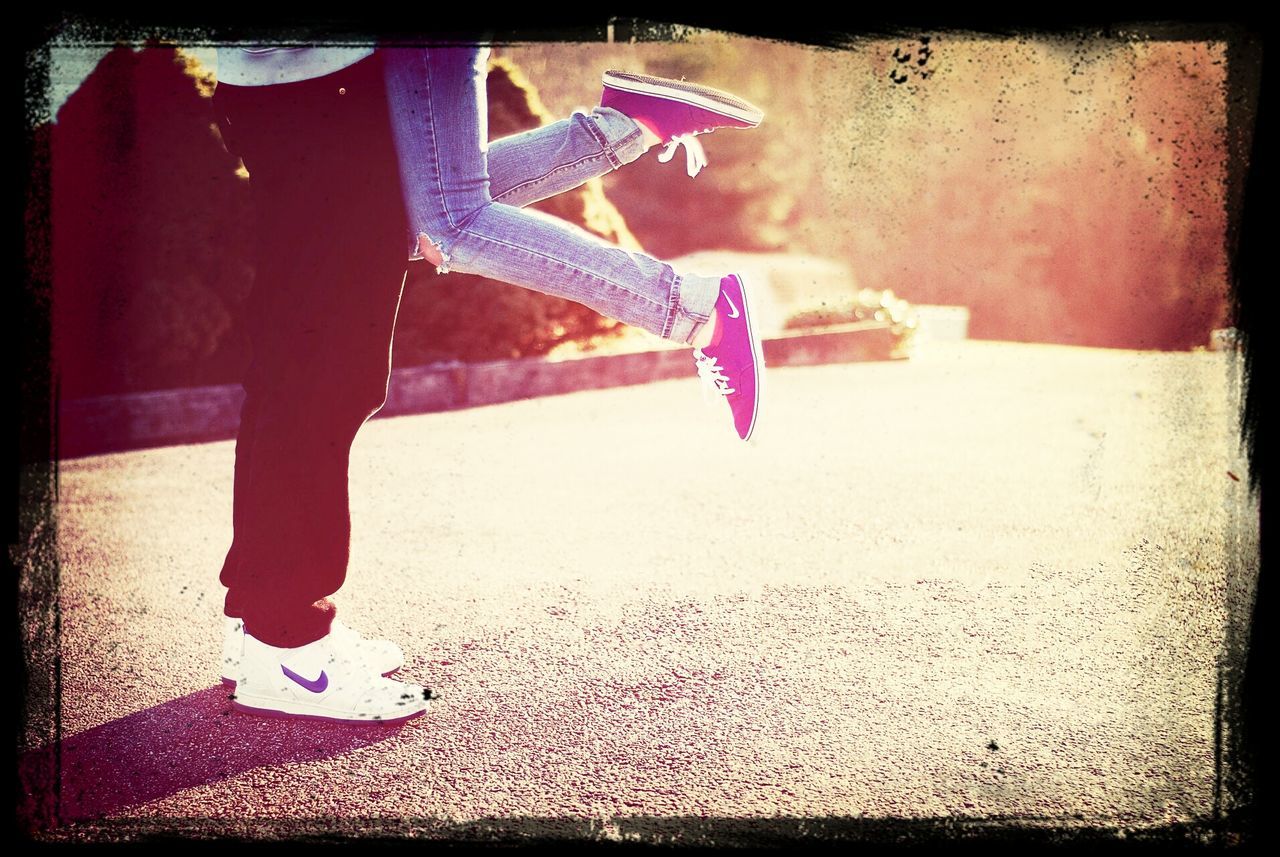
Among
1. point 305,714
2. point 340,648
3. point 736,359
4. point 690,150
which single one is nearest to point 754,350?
point 736,359

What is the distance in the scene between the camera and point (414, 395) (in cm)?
592

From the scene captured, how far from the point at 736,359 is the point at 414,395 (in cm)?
377

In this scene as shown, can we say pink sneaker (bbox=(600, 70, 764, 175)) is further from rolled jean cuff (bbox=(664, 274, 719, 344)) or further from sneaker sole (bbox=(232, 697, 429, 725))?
sneaker sole (bbox=(232, 697, 429, 725))

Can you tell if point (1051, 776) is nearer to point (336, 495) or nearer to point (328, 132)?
point (336, 495)

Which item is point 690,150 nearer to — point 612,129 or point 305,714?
point 612,129

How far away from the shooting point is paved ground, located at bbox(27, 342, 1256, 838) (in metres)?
1.99

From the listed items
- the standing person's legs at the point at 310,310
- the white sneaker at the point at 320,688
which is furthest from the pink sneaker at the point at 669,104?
the white sneaker at the point at 320,688

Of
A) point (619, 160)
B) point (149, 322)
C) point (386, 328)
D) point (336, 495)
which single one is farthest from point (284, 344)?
point (149, 322)

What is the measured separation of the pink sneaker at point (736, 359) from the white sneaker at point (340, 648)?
1137 millimetres

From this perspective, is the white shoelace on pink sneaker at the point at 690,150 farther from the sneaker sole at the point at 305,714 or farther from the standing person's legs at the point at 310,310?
the sneaker sole at the point at 305,714

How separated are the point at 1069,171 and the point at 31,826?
11.8m

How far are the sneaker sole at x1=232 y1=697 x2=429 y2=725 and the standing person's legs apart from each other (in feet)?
0.55

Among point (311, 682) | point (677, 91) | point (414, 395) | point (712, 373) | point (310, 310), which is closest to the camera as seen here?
point (310, 310)

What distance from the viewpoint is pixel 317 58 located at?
2084 mm
